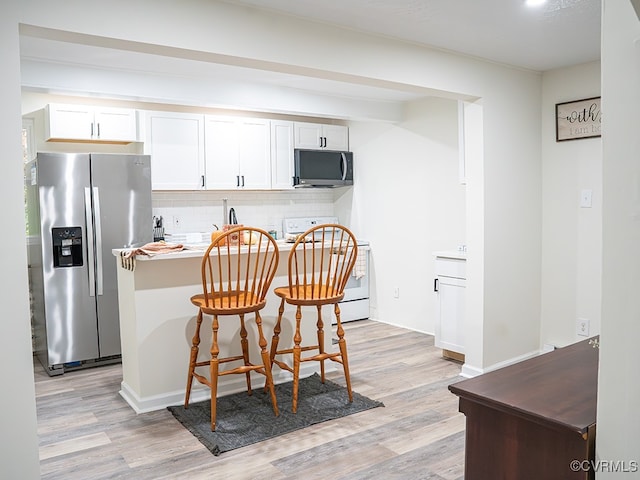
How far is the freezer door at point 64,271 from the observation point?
416cm

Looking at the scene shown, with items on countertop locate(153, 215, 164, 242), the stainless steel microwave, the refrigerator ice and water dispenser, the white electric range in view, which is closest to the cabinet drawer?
the white electric range

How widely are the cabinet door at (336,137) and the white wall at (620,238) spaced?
4.87 m

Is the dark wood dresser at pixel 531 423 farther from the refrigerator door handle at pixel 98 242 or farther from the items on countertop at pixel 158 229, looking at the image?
the items on countertop at pixel 158 229

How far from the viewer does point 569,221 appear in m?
4.30

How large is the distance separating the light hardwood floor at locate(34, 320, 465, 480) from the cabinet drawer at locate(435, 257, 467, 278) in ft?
2.71

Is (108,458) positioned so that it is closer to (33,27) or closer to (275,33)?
(33,27)

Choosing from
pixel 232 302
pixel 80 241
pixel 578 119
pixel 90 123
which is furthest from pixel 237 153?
pixel 578 119

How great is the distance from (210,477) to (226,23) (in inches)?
89.7

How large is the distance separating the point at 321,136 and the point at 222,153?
1.25m

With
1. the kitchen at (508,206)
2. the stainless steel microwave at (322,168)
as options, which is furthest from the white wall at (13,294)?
the stainless steel microwave at (322,168)

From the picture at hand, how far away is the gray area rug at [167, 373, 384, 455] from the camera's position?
299 cm

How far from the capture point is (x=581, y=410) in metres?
1.50

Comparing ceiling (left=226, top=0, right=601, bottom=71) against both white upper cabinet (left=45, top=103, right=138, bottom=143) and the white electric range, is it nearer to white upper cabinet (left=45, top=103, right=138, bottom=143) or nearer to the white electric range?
white upper cabinet (left=45, top=103, right=138, bottom=143)

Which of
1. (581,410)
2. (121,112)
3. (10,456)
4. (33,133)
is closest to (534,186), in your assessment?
(581,410)
